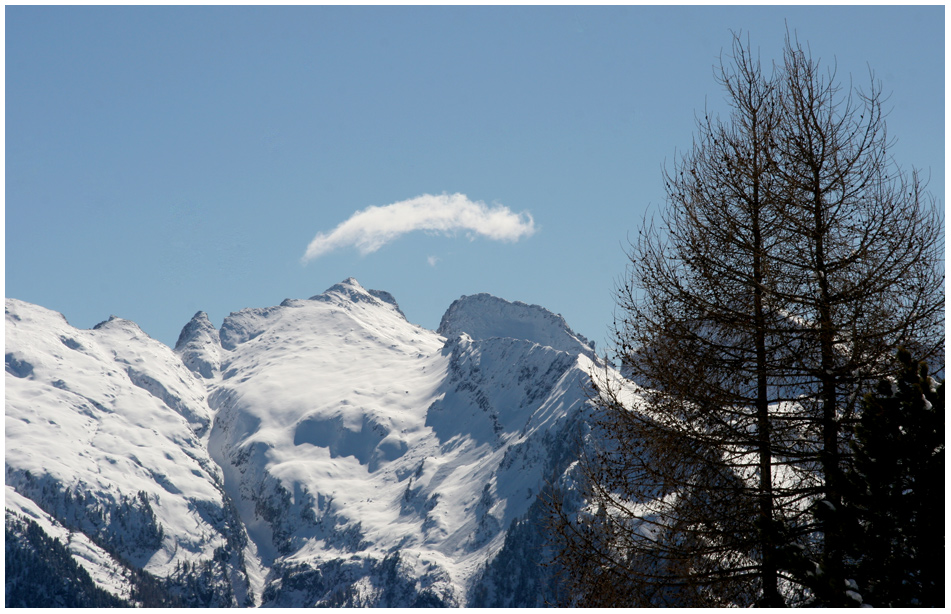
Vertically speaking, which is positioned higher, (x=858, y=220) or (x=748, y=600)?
(x=858, y=220)

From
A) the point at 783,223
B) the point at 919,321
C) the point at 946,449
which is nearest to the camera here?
the point at 946,449

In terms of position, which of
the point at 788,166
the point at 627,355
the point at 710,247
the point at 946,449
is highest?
the point at 788,166

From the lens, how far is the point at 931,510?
31.6ft

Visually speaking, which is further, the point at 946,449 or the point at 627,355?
the point at 627,355

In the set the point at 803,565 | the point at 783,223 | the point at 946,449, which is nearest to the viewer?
the point at 946,449

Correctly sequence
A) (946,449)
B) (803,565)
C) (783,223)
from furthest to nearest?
1. (783,223)
2. (803,565)
3. (946,449)

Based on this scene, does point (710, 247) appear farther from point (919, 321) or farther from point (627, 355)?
point (919, 321)

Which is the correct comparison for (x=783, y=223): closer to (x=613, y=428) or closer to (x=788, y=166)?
(x=788, y=166)

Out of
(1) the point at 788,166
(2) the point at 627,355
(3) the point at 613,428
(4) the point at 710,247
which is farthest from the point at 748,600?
(1) the point at 788,166

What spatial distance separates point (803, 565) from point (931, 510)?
180 centimetres

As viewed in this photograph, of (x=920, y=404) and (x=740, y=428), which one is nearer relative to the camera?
(x=920, y=404)

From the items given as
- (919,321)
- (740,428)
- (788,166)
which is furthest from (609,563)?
(788,166)

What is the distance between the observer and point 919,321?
12.1m

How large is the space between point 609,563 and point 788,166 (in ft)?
23.0
